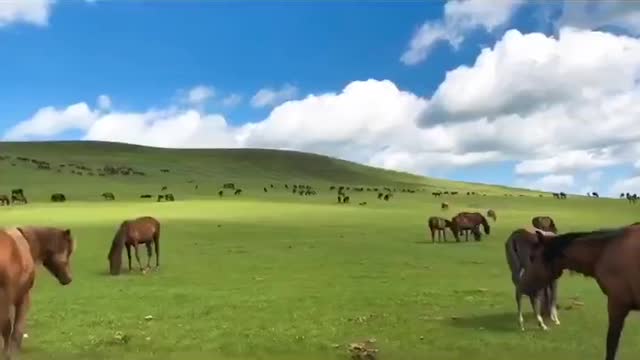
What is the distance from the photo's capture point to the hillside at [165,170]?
86.2m

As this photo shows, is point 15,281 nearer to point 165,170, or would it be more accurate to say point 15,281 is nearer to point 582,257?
point 582,257

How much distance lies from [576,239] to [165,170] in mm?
105854

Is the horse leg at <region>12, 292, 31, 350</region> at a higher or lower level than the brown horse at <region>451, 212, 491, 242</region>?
lower

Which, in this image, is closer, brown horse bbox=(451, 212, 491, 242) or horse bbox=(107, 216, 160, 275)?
horse bbox=(107, 216, 160, 275)

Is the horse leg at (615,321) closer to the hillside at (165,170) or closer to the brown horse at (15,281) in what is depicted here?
the brown horse at (15,281)

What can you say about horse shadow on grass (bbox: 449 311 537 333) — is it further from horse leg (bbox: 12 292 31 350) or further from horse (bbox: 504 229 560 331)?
horse leg (bbox: 12 292 31 350)

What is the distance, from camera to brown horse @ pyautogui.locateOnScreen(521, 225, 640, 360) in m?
10.4

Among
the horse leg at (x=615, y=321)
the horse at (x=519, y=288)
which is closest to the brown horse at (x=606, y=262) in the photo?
the horse leg at (x=615, y=321)

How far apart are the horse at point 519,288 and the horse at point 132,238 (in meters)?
13.6

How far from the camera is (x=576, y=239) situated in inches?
451

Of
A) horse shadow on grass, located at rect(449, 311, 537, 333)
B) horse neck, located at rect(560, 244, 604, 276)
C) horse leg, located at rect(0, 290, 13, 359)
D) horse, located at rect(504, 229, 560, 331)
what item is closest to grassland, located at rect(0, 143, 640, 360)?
horse shadow on grass, located at rect(449, 311, 537, 333)

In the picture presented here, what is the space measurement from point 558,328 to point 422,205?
52.8 meters

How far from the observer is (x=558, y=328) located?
555 inches

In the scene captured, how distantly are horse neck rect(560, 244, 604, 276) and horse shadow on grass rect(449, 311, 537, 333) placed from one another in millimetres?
2869
